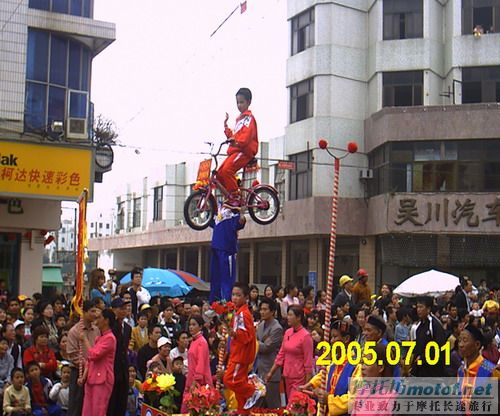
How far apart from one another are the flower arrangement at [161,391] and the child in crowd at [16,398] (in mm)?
2519

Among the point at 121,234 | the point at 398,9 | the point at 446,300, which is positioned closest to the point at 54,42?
→ the point at 446,300

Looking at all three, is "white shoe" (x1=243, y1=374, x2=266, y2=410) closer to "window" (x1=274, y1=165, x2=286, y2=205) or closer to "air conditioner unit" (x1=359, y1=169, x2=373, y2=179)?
"air conditioner unit" (x1=359, y1=169, x2=373, y2=179)

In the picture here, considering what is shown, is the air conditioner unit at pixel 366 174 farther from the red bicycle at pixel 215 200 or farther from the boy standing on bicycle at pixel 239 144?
the boy standing on bicycle at pixel 239 144

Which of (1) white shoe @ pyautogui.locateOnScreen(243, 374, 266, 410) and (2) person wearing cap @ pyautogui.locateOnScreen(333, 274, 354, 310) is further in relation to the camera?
(2) person wearing cap @ pyautogui.locateOnScreen(333, 274, 354, 310)

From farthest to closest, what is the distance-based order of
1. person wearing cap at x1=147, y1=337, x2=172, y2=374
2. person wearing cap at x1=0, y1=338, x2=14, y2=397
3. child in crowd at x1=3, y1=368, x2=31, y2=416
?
person wearing cap at x1=0, y1=338, x2=14, y2=397 → person wearing cap at x1=147, y1=337, x2=172, y2=374 → child in crowd at x1=3, y1=368, x2=31, y2=416

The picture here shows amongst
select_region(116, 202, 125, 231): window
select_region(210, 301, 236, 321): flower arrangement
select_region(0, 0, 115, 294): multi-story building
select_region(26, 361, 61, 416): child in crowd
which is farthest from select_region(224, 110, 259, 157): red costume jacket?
select_region(116, 202, 125, 231): window

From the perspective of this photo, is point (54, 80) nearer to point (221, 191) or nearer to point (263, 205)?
point (263, 205)

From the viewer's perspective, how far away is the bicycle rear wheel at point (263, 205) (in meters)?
12.7

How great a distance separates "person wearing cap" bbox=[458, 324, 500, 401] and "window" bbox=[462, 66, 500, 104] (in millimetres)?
21143

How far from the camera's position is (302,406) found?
8.06 meters

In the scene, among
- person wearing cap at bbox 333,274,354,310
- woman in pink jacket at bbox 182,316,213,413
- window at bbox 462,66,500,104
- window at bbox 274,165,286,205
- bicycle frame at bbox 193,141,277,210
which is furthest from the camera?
window at bbox 274,165,286,205

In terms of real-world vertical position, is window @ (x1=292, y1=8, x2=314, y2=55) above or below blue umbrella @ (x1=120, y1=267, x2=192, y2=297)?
above

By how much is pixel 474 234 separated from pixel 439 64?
21.3 feet

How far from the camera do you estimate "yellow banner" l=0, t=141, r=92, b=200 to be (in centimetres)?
1786
